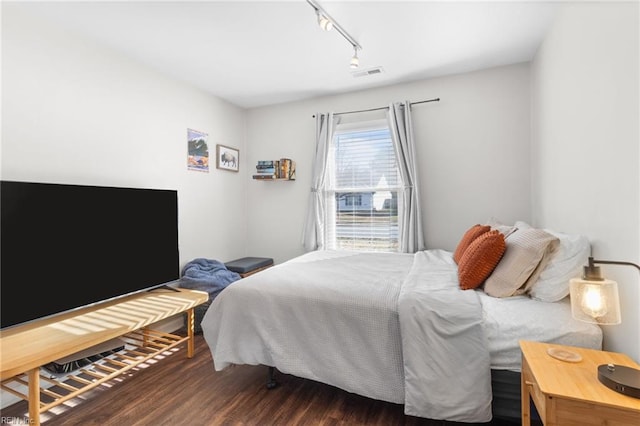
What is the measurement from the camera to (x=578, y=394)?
0.97 meters

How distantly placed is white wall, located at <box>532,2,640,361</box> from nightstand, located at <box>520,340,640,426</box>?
309mm

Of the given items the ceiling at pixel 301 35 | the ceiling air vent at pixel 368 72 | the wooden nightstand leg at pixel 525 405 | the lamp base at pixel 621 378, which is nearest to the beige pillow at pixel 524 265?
the wooden nightstand leg at pixel 525 405

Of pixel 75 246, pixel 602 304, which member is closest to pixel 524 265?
pixel 602 304

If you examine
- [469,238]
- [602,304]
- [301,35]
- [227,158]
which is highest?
[301,35]

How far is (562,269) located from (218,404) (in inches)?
81.5

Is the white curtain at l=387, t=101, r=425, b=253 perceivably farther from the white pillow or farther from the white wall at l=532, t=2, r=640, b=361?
the white pillow

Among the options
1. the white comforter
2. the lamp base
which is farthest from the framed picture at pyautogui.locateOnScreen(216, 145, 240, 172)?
the lamp base

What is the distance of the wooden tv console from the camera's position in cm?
155

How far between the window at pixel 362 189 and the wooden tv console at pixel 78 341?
181 centimetres

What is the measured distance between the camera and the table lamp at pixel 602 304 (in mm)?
1017

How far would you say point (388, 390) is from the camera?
1610 mm

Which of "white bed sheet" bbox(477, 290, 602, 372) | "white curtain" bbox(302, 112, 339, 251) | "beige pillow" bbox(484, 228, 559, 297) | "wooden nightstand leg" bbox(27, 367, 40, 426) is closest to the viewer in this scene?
"white bed sheet" bbox(477, 290, 602, 372)

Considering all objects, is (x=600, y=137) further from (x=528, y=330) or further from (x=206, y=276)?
(x=206, y=276)

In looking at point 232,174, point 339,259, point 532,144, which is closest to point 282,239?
point 232,174
